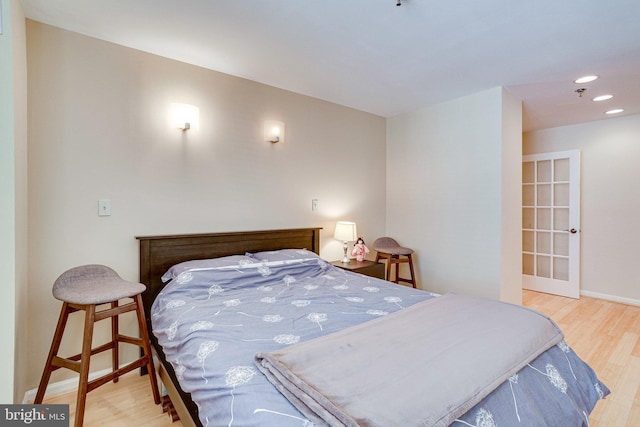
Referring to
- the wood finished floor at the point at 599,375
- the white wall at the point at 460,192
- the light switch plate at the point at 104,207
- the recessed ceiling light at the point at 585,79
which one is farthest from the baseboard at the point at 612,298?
the light switch plate at the point at 104,207

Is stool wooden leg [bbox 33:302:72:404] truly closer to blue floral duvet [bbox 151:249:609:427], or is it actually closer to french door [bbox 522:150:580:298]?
blue floral duvet [bbox 151:249:609:427]

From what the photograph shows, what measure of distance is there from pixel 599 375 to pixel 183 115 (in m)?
3.67

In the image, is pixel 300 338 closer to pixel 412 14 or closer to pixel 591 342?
pixel 412 14

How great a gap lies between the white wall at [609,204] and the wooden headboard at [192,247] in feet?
12.9

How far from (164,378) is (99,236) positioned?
1.06 metres

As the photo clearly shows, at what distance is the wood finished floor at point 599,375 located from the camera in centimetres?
183

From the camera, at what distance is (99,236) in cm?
216

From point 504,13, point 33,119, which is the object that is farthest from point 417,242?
point 33,119

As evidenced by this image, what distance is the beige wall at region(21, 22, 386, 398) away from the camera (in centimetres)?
199

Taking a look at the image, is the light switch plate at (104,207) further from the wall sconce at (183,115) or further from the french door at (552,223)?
the french door at (552,223)

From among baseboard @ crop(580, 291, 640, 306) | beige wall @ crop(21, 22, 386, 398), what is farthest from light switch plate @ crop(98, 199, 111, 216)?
baseboard @ crop(580, 291, 640, 306)

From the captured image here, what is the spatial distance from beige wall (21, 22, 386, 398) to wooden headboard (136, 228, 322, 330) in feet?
0.29
